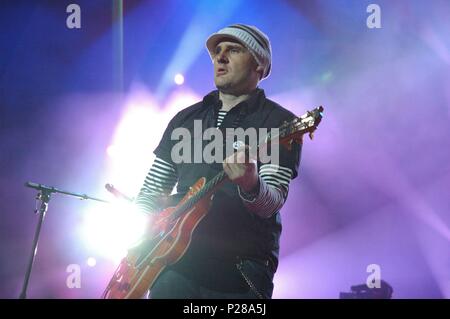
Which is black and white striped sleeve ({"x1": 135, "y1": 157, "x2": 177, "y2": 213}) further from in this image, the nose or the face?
the nose

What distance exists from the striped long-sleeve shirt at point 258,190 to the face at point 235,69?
0.18 meters

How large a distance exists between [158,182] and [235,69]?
0.88m

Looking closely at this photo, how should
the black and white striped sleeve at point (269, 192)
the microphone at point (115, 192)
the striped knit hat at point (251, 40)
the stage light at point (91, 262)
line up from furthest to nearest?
1. the stage light at point (91, 262)
2. the microphone at point (115, 192)
3. the striped knit hat at point (251, 40)
4. the black and white striped sleeve at point (269, 192)

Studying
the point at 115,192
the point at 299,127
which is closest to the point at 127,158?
the point at 115,192

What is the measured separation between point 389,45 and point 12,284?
224 inches

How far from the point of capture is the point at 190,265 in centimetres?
253

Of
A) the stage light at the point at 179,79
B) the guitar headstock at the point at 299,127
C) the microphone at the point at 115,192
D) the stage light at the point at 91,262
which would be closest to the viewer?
the guitar headstock at the point at 299,127

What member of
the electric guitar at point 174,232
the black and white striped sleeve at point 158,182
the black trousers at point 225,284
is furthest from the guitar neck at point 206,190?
the black and white striped sleeve at point 158,182

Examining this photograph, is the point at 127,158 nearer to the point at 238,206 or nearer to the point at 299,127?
the point at 238,206

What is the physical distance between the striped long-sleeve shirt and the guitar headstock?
158mm

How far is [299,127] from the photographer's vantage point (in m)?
2.56

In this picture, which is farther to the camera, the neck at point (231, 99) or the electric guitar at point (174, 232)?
the neck at point (231, 99)

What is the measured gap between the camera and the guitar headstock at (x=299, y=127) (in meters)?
2.51

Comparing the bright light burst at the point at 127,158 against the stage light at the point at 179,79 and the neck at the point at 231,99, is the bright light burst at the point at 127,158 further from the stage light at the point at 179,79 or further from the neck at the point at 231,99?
the neck at the point at 231,99
